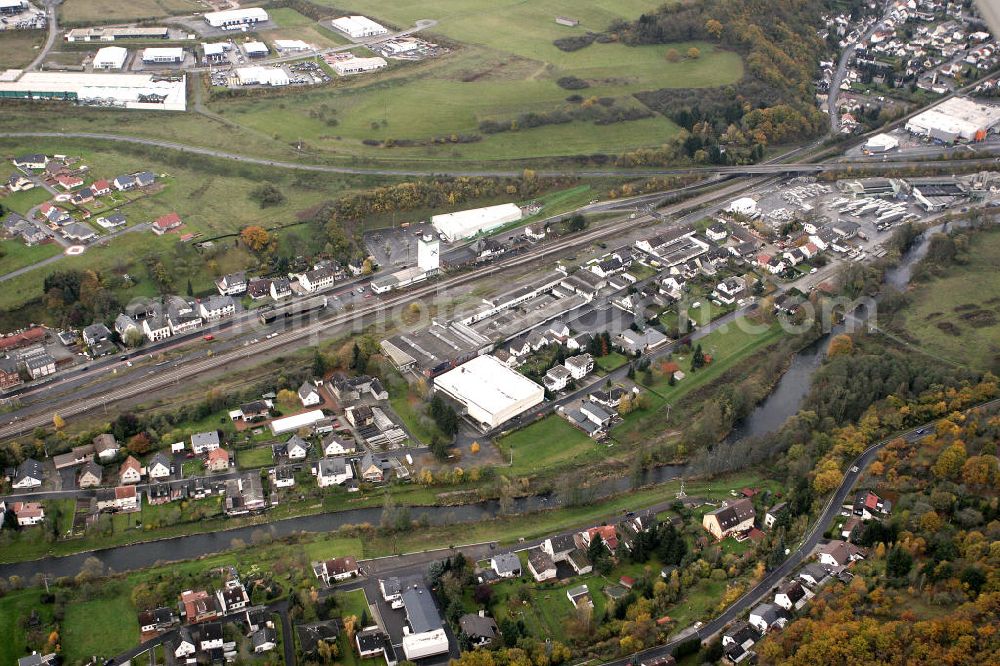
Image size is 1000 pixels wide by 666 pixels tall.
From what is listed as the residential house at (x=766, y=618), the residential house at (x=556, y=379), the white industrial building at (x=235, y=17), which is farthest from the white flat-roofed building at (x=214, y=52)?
the residential house at (x=766, y=618)

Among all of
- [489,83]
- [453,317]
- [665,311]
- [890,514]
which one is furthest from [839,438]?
[489,83]

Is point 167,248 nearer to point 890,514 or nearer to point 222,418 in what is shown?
point 222,418

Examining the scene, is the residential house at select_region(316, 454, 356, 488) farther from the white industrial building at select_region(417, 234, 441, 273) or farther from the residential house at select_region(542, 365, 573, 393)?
the white industrial building at select_region(417, 234, 441, 273)

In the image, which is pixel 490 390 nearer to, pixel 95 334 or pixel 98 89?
pixel 95 334

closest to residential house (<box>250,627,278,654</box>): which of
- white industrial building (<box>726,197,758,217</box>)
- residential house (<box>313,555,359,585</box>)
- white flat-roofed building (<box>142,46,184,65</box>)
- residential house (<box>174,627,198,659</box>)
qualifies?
residential house (<box>174,627,198,659</box>)

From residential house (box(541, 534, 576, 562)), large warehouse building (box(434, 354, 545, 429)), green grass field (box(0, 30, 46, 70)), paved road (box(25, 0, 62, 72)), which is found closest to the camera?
residential house (box(541, 534, 576, 562))

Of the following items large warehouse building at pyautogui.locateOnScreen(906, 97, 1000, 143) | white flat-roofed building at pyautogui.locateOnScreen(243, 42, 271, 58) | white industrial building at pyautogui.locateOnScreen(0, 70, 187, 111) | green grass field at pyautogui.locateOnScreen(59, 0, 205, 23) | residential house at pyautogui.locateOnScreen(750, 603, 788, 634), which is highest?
large warehouse building at pyautogui.locateOnScreen(906, 97, 1000, 143)

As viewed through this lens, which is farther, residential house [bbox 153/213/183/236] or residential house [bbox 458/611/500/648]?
residential house [bbox 153/213/183/236]
